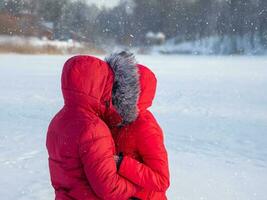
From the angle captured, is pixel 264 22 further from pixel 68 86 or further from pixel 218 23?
pixel 68 86

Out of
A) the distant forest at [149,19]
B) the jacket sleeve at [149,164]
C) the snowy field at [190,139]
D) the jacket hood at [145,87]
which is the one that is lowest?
the snowy field at [190,139]

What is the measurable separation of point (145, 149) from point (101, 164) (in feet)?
0.51

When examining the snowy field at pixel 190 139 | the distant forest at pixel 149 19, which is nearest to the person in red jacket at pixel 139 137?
the snowy field at pixel 190 139

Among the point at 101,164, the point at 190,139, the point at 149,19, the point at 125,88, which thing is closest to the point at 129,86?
the point at 125,88

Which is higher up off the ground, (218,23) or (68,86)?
(68,86)

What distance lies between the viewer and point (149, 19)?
500 inches

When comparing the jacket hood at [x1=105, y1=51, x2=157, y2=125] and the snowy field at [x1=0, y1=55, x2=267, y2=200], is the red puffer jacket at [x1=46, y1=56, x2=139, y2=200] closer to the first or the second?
the jacket hood at [x1=105, y1=51, x2=157, y2=125]

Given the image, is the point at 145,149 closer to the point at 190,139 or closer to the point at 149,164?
the point at 149,164

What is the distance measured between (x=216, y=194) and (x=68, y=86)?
6.11 feet

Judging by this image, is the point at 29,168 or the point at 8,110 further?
the point at 8,110

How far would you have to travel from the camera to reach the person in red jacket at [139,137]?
135cm

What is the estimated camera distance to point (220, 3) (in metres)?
17.8

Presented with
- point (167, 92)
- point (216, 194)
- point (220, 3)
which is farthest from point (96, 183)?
point (220, 3)

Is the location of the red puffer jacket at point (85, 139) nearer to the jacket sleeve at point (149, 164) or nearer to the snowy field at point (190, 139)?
the jacket sleeve at point (149, 164)
